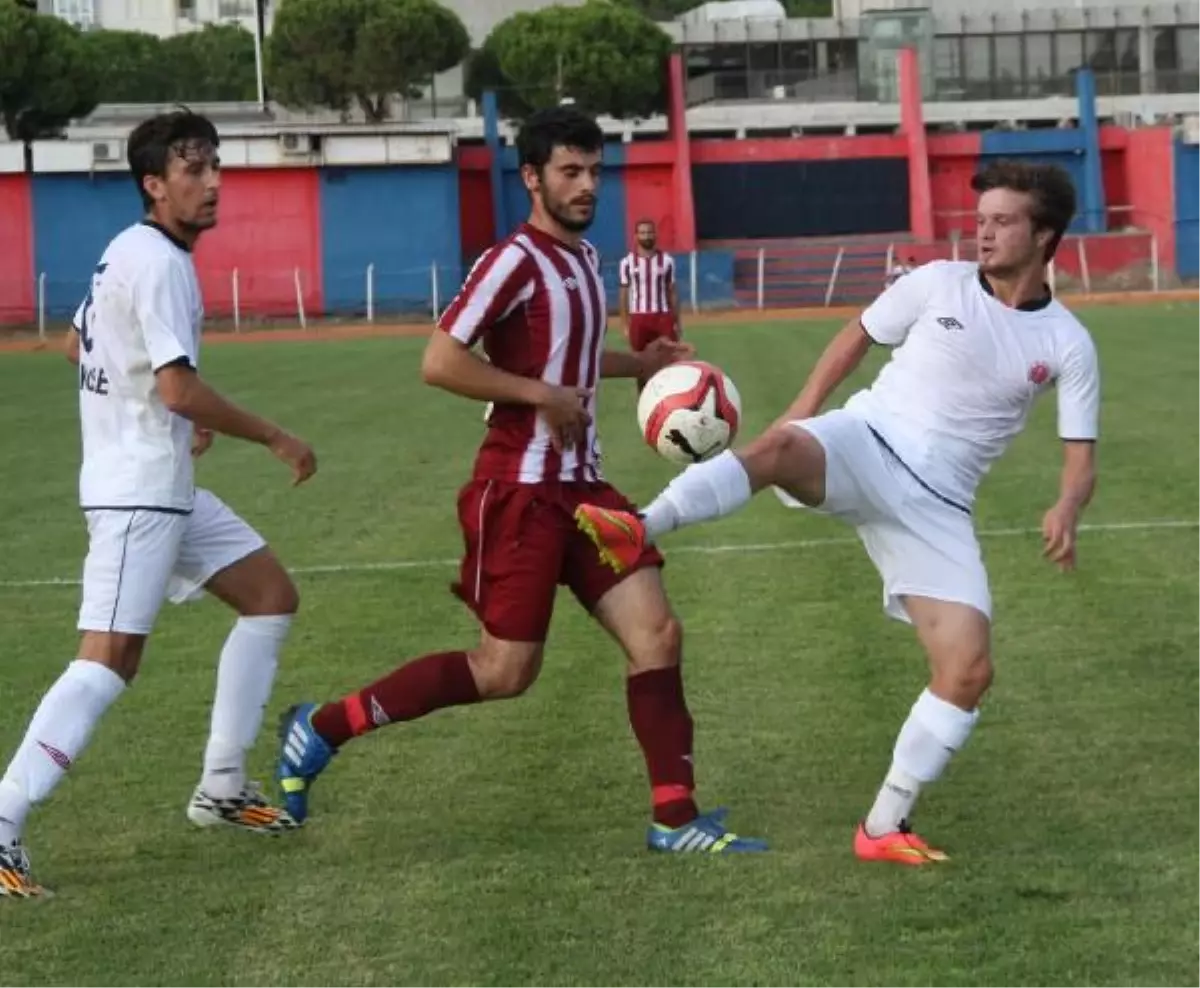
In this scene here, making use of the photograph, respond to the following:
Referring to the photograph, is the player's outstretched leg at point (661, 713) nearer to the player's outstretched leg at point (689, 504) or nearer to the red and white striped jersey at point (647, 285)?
the player's outstretched leg at point (689, 504)

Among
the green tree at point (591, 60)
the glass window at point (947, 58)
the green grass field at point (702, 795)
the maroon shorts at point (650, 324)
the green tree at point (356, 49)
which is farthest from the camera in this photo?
the glass window at point (947, 58)

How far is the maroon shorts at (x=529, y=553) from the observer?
257 inches

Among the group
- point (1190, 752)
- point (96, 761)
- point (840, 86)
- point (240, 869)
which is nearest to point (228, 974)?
point (240, 869)

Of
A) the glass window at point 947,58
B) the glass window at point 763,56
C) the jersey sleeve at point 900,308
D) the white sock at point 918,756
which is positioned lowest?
the white sock at point 918,756

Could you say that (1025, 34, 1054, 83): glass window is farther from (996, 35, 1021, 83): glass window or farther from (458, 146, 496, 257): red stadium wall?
(458, 146, 496, 257): red stadium wall

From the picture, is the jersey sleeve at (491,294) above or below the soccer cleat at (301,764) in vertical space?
above

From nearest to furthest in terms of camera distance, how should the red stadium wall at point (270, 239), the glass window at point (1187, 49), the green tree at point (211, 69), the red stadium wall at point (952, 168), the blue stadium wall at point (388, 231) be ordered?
the red stadium wall at point (270, 239) → the blue stadium wall at point (388, 231) → the red stadium wall at point (952, 168) → the glass window at point (1187, 49) → the green tree at point (211, 69)

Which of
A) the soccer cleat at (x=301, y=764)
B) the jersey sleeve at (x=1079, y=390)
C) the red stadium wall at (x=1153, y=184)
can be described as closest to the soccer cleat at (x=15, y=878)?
the soccer cleat at (x=301, y=764)

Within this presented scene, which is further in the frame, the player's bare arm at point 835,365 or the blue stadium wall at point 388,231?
the blue stadium wall at point 388,231

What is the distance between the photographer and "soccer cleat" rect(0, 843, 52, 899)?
617 centimetres

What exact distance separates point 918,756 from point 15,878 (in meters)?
2.50

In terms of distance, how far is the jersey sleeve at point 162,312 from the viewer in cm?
616

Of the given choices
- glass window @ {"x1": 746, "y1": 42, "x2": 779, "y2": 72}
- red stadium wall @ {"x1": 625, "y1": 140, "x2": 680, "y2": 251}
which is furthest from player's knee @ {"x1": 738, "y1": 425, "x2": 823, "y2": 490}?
glass window @ {"x1": 746, "y1": 42, "x2": 779, "y2": 72}

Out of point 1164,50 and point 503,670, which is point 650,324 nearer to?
point 503,670
